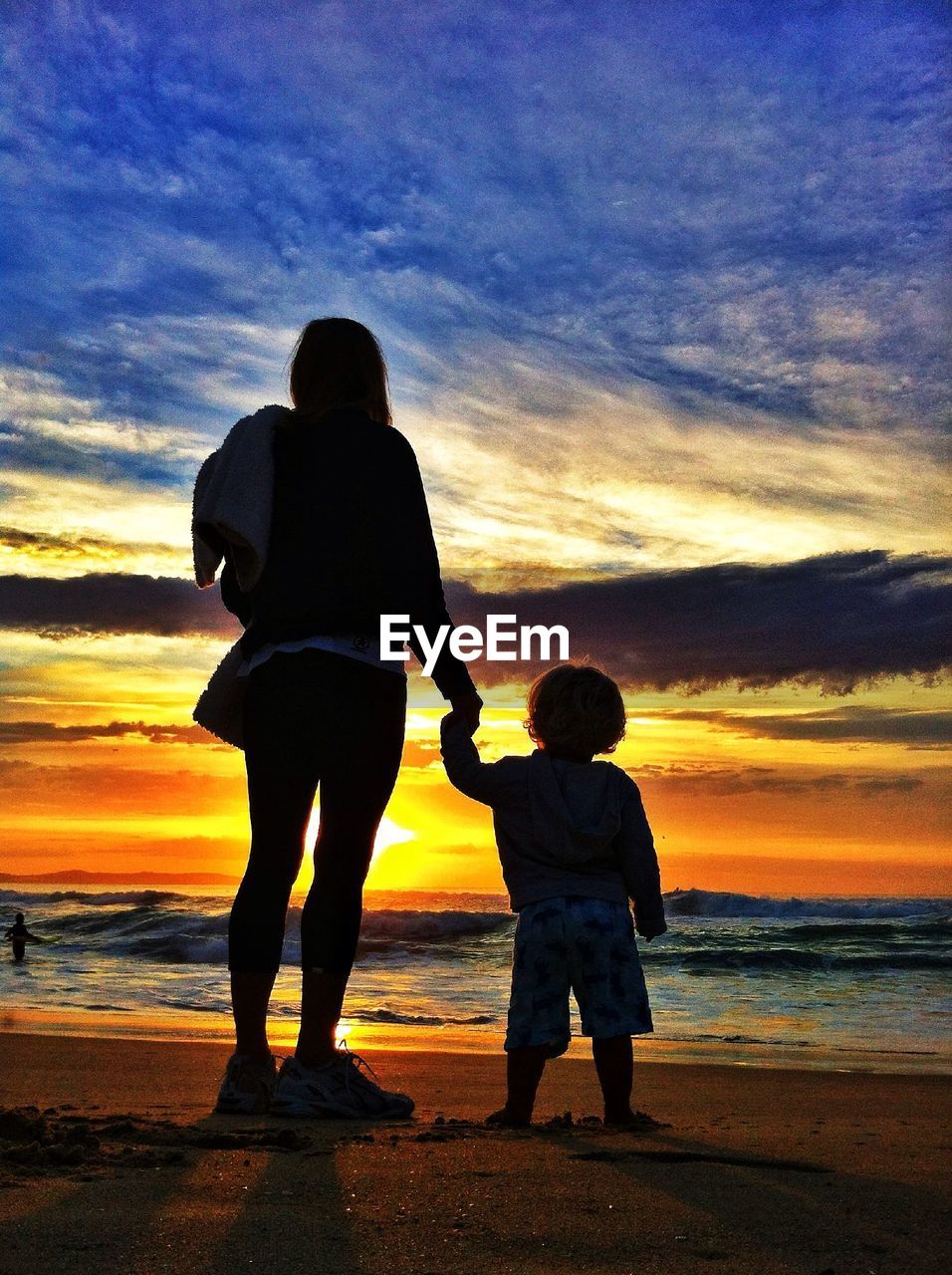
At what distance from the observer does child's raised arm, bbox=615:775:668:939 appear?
122 inches

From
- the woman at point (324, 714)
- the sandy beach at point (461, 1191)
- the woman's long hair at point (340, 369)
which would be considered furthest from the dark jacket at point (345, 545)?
the sandy beach at point (461, 1191)

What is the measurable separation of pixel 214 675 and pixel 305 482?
56 cm

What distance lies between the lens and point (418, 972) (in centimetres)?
1277

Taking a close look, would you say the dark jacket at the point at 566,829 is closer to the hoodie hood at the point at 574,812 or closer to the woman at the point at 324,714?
the hoodie hood at the point at 574,812

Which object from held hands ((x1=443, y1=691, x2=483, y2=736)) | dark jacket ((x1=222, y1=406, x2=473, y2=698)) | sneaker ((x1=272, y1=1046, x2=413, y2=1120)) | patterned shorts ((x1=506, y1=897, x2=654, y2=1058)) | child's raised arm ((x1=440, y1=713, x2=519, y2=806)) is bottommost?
sneaker ((x1=272, y1=1046, x2=413, y2=1120))

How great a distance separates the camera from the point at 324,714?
300cm

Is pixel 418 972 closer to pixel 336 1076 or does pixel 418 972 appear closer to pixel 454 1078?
pixel 454 1078

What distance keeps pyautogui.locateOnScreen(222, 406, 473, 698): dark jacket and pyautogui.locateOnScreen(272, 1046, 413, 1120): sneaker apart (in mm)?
1001

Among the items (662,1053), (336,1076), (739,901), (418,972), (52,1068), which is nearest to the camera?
(336,1076)

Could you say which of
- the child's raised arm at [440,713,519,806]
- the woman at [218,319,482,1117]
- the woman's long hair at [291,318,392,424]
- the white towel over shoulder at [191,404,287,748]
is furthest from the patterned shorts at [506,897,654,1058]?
the woman's long hair at [291,318,392,424]

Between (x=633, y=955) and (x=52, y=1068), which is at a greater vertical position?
(x=633, y=955)

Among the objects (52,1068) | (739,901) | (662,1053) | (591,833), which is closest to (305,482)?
(591,833)

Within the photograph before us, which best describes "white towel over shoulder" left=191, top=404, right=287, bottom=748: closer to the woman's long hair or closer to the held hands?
the woman's long hair

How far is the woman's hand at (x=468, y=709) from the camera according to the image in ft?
10.6
